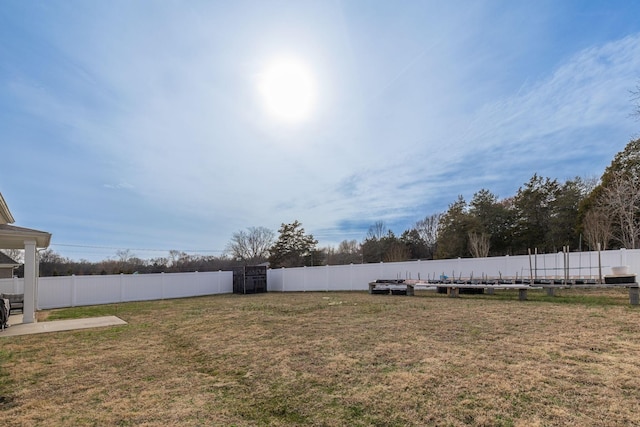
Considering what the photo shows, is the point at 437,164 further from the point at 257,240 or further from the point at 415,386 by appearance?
the point at 257,240

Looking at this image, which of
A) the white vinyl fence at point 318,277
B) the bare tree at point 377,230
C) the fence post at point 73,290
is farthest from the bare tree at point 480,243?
the fence post at point 73,290

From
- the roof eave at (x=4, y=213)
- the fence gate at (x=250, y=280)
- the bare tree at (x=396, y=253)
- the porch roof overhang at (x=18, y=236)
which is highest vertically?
the roof eave at (x=4, y=213)

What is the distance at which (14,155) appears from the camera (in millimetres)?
12242

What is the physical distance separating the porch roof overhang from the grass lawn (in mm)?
3170

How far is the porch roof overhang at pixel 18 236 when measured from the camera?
934 cm

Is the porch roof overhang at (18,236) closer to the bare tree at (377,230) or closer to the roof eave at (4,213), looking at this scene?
the roof eave at (4,213)

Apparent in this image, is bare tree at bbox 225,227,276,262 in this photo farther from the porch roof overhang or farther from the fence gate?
the porch roof overhang

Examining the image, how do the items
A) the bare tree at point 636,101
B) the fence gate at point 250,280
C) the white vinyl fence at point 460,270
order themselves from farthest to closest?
1. the fence gate at point 250,280
2. the white vinyl fence at point 460,270
3. the bare tree at point 636,101

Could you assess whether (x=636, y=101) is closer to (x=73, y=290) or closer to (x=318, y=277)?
(x=318, y=277)

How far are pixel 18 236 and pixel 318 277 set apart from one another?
14.5 m

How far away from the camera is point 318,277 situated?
832 inches

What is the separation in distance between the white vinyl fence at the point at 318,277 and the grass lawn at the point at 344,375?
681 cm

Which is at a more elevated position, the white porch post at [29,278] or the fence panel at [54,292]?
the white porch post at [29,278]

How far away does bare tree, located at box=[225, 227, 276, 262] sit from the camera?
49.2 m
